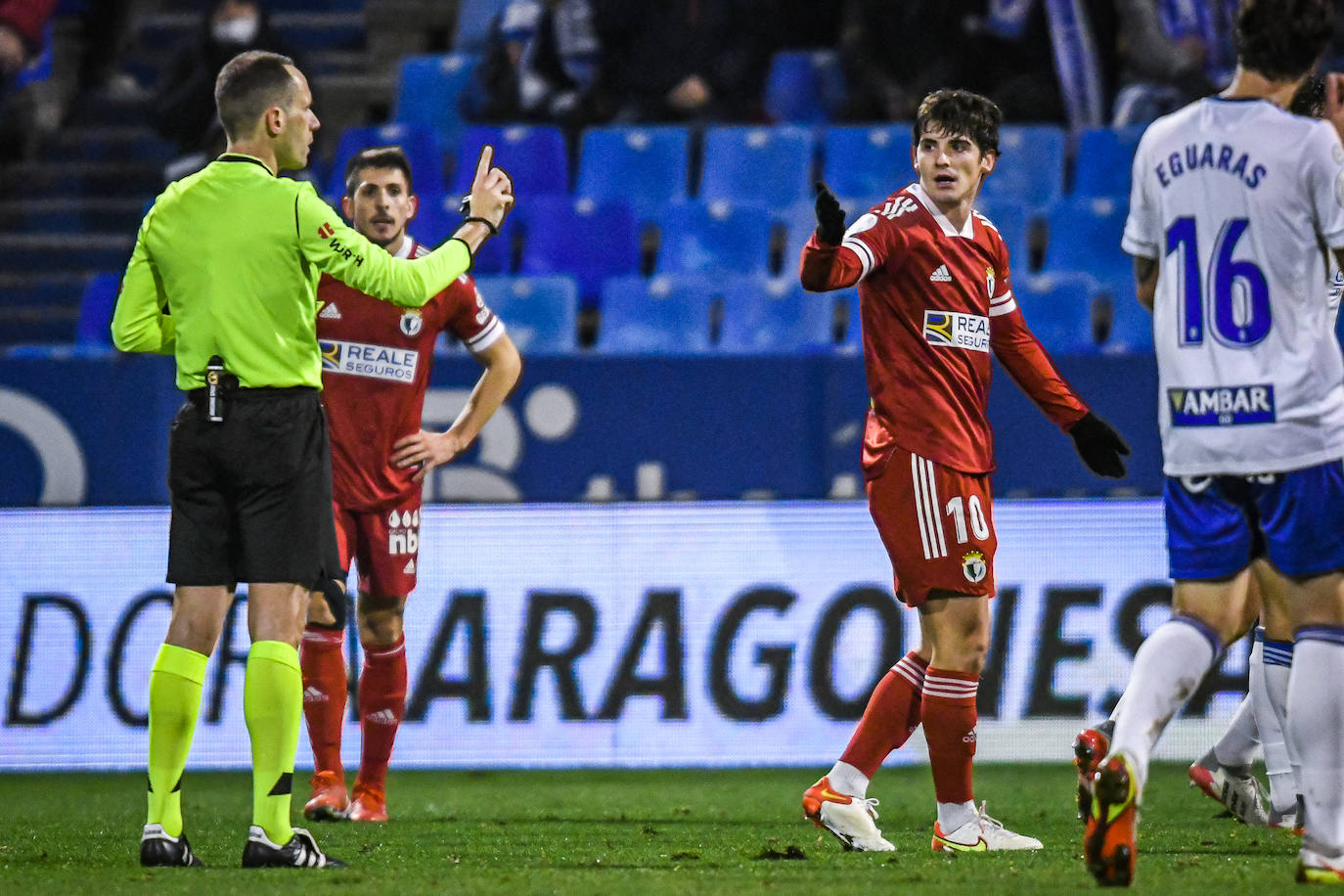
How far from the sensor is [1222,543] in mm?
4047

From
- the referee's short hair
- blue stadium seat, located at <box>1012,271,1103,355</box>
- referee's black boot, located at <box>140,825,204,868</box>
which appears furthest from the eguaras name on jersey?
blue stadium seat, located at <box>1012,271,1103,355</box>

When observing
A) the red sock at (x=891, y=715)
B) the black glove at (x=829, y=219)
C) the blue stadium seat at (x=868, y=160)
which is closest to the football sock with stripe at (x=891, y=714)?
the red sock at (x=891, y=715)

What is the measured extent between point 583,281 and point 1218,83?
12.8ft

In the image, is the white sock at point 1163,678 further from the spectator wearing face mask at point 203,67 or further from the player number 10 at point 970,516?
the spectator wearing face mask at point 203,67

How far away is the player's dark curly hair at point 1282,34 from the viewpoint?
3.98 m

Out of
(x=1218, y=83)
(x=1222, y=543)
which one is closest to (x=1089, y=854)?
(x=1222, y=543)

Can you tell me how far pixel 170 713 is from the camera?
4.55 meters

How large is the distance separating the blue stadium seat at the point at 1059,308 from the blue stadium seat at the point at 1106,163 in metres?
1.17

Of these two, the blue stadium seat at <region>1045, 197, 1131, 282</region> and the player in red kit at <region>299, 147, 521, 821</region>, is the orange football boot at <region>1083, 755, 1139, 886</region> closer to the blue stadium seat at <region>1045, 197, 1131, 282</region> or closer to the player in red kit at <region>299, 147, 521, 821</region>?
the player in red kit at <region>299, 147, 521, 821</region>

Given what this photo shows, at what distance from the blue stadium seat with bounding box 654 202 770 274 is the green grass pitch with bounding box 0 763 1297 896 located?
3.32 meters

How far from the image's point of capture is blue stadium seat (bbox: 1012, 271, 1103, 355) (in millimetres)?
9625

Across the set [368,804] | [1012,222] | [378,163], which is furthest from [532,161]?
[368,804]

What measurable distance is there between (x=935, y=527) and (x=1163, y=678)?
41.9 inches

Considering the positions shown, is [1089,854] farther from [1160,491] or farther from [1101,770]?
[1160,491]
